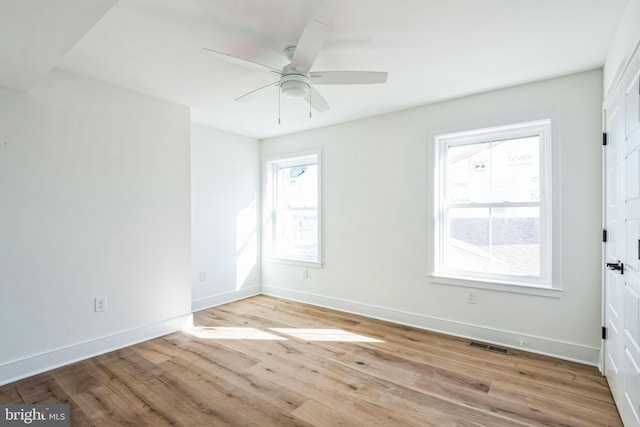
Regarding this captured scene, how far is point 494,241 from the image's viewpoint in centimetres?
322

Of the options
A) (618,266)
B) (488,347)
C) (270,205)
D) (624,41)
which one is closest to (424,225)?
(488,347)

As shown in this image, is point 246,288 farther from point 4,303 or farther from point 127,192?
point 4,303

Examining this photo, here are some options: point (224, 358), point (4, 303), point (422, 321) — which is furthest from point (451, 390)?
point (4, 303)

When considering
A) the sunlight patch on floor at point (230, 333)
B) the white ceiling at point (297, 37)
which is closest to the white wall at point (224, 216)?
the sunlight patch on floor at point (230, 333)

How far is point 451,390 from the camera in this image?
2.31m

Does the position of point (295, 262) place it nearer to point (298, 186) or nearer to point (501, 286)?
point (298, 186)

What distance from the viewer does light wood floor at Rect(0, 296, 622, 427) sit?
79.3 inches

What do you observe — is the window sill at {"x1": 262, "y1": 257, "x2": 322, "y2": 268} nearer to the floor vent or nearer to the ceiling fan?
the floor vent

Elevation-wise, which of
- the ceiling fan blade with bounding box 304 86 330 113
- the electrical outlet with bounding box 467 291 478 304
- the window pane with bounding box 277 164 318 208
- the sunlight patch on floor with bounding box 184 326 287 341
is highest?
the ceiling fan blade with bounding box 304 86 330 113

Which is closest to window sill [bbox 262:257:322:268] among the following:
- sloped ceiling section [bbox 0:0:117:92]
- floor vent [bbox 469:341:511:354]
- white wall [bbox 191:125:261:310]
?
white wall [bbox 191:125:261:310]

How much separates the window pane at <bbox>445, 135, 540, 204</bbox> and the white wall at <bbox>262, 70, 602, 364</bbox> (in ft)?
0.80

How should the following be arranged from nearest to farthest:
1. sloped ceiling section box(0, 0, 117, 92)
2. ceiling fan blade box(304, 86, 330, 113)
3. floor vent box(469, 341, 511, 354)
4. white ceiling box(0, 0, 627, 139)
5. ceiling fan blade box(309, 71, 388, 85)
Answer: sloped ceiling section box(0, 0, 117, 92)
white ceiling box(0, 0, 627, 139)
ceiling fan blade box(309, 71, 388, 85)
ceiling fan blade box(304, 86, 330, 113)
floor vent box(469, 341, 511, 354)

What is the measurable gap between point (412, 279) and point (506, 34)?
245 centimetres

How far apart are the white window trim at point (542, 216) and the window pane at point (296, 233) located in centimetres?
175
